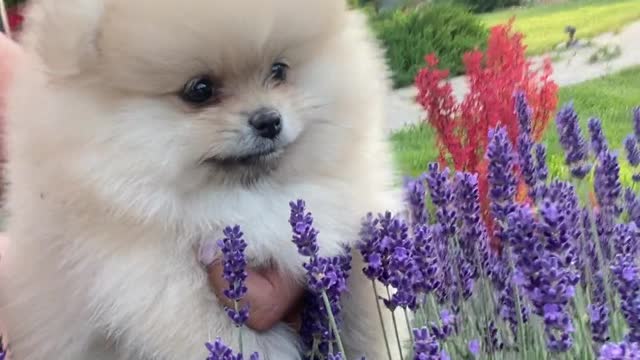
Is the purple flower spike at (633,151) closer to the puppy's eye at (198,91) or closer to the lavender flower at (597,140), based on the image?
the lavender flower at (597,140)

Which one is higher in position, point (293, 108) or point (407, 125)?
point (293, 108)

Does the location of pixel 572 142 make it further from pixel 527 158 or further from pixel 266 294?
pixel 266 294

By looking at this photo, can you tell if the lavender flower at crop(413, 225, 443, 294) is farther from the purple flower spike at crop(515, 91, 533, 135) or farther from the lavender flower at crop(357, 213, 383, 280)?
the purple flower spike at crop(515, 91, 533, 135)

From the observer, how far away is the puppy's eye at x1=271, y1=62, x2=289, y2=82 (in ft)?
3.82

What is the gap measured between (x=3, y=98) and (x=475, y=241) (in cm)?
80

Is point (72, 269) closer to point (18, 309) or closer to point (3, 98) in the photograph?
point (18, 309)

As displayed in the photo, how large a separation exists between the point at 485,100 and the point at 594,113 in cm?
34

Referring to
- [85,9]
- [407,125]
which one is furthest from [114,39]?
[407,125]

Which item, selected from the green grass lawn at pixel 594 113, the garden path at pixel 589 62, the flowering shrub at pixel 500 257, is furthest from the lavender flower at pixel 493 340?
the garden path at pixel 589 62

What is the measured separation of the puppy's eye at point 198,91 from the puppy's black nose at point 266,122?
0.07 m

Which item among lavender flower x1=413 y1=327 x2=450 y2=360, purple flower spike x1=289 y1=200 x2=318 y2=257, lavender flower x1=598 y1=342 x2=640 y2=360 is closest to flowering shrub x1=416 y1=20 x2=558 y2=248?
purple flower spike x1=289 y1=200 x2=318 y2=257

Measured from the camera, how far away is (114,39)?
1.11 m

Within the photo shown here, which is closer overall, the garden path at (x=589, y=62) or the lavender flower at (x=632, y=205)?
the lavender flower at (x=632, y=205)

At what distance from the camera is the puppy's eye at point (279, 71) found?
1165 mm
